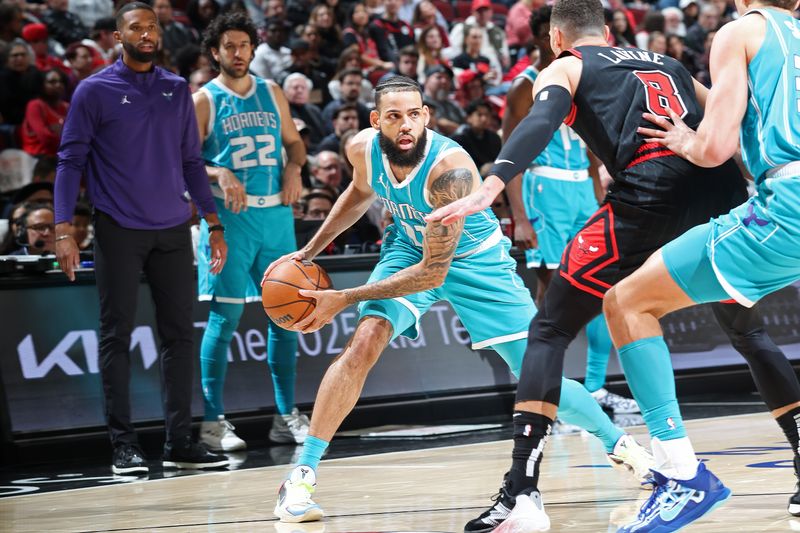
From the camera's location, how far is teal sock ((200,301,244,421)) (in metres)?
6.54

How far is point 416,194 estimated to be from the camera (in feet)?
14.9

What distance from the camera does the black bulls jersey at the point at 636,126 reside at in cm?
388

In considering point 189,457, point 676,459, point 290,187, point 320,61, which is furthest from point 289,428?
point 320,61

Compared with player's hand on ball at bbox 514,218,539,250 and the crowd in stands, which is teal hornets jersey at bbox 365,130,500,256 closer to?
player's hand on ball at bbox 514,218,539,250

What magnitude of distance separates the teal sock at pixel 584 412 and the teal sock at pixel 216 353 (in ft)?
8.46

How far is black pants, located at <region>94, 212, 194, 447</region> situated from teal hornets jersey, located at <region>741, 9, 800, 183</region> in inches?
138

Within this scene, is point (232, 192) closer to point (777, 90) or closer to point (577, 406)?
point (577, 406)

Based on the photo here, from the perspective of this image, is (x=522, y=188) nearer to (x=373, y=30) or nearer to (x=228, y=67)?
(x=228, y=67)

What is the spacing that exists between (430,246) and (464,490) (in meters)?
1.18

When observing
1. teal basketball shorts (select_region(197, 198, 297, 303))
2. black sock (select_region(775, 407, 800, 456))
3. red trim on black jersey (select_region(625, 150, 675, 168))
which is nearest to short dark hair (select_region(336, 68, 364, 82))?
teal basketball shorts (select_region(197, 198, 297, 303))

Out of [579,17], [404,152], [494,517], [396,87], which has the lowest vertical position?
[494,517]

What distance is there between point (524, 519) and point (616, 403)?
13.1ft

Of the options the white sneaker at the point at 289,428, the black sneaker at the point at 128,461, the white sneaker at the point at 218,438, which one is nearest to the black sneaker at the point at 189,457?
the black sneaker at the point at 128,461

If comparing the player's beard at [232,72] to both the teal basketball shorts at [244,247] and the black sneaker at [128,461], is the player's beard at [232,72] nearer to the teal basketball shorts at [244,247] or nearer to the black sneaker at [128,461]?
the teal basketball shorts at [244,247]
